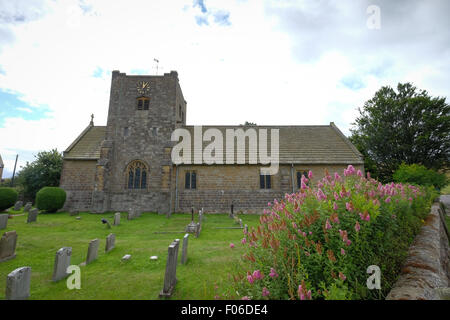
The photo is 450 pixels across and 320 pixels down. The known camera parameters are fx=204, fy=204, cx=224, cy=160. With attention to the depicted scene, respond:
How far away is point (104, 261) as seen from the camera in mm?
7289

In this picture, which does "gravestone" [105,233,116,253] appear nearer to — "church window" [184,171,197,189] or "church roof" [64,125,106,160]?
"church window" [184,171,197,189]

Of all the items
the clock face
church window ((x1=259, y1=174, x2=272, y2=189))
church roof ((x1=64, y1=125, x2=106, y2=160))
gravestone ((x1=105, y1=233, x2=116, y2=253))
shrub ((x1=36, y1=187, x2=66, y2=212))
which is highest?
the clock face

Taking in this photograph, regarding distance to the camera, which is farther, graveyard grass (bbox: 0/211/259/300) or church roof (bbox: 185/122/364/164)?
church roof (bbox: 185/122/364/164)

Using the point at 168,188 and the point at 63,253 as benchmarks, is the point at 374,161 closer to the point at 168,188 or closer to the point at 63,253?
the point at 168,188

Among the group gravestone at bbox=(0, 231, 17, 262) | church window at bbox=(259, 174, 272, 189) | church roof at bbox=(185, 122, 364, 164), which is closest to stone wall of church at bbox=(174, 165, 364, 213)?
church window at bbox=(259, 174, 272, 189)

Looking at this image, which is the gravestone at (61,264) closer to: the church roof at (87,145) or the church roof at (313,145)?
the church roof at (313,145)

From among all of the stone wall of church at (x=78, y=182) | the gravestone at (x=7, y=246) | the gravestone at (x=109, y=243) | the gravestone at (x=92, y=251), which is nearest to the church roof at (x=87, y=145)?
the stone wall of church at (x=78, y=182)

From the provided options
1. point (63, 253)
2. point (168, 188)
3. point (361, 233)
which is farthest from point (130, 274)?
point (168, 188)

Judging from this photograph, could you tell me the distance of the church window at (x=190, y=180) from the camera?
19453 mm

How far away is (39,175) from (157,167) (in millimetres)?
16032

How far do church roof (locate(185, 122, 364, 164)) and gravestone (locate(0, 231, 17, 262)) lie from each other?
1547 centimetres

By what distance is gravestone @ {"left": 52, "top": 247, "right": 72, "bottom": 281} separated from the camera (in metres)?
5.77

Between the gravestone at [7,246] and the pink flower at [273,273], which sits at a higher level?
the pink flower at [273,273]

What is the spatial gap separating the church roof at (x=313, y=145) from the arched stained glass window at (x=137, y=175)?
6171 mm
